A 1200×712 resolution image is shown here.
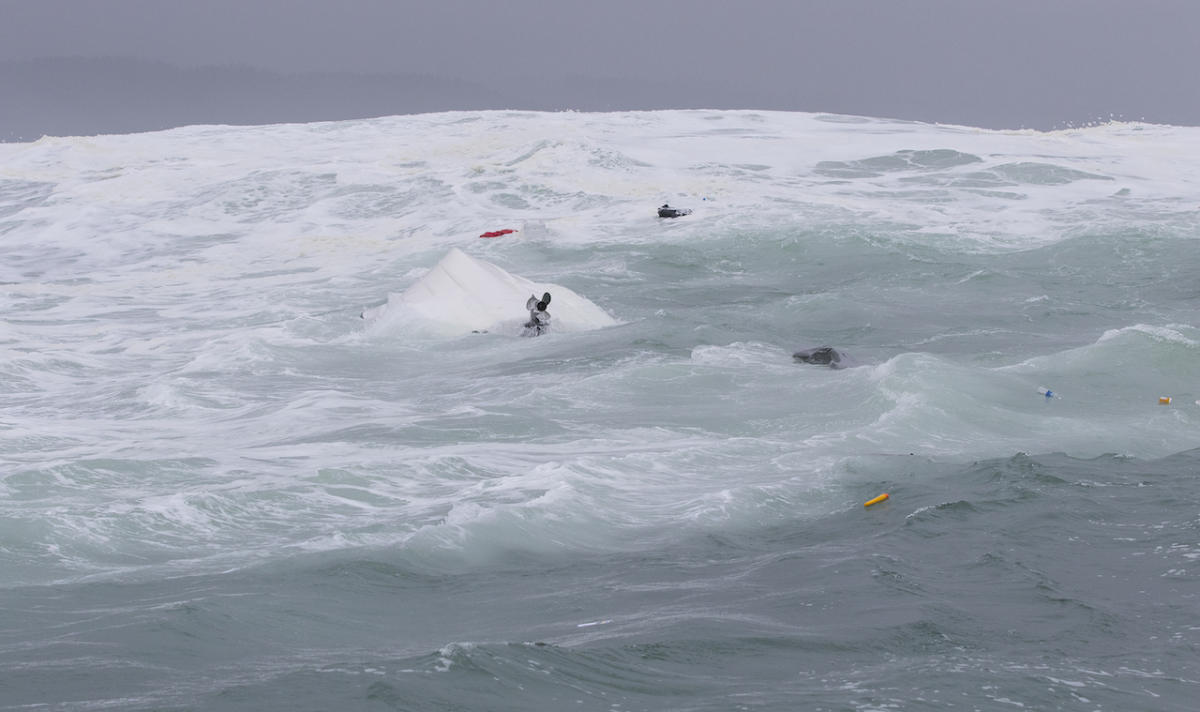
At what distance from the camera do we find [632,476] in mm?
12312

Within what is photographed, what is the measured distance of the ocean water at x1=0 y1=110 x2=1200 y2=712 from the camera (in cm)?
733

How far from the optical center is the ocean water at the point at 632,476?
733cm

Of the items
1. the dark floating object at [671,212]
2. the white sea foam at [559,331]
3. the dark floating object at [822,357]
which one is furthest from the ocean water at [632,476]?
the dark floating object at [671,212]

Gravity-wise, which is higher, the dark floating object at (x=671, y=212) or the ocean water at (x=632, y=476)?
the dark floating object at (x=671, y=212)

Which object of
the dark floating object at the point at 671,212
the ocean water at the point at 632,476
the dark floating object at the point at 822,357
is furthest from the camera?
the dark floating object at the point at 671,212

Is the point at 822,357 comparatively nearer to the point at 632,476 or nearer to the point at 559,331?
the point at 559,331

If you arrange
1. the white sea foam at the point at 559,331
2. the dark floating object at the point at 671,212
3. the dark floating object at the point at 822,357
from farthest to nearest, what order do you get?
the dark floating object at the point at 671,212
the dark floating object at the point at 822,357
the white sea foam at the point at 559,331

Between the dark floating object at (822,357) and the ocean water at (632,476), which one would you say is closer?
the ocean water at (632,476)

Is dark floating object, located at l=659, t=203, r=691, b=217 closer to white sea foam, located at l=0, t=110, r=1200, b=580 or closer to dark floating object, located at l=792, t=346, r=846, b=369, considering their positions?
white sea foam, located at l=0, t=110, r=1200, b=580

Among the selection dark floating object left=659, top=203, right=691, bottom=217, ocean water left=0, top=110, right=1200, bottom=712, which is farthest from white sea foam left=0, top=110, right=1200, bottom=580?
dark floating object left=659, top=203, right=691, bottom=217

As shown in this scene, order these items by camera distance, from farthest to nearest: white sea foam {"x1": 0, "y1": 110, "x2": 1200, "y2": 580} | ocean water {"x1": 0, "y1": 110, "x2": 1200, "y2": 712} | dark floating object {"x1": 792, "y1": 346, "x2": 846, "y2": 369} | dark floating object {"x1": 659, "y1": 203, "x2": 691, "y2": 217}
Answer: dark floating object {"x1": 659, "y1": 203, "x2": 691, "y2": 217}, dark floating object {"x1": 792, "y1": 346, "x2": 846, "y2": 369}, white sea foam {"x1": 0, "y1": 110, "x2": 1200, "y2": 580}, ocean water {"x1": 0, "y1": 110, "x2": 1200, "y2": 712}

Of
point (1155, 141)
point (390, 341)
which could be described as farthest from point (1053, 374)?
point (1155, 141)

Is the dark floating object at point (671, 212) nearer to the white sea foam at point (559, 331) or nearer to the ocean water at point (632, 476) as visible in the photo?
the white sea foam at point (559, 331)

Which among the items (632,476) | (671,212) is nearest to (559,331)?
(632,476)
